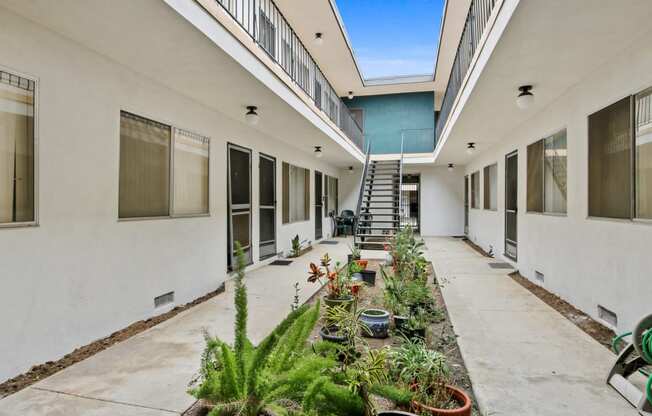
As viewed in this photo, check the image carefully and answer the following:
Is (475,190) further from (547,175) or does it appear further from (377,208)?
(547,175)

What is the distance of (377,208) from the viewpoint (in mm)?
8234

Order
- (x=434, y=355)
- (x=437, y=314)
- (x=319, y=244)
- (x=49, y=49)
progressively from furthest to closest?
1. (x=319, y=244)
2. (x=437, y=314)
3. (x=49, y=49)
4. (x=434, y=355)

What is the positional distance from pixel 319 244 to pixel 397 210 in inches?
124

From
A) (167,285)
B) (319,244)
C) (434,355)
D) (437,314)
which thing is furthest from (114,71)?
(319,244)

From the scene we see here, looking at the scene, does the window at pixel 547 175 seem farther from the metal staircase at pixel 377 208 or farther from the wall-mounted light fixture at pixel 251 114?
the wall-mounted light fixture at pixel 251 114

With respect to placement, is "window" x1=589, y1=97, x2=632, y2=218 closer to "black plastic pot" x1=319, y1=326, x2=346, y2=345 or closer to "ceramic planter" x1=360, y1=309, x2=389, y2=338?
"ceramic planter" x1=360, y1=309, x2=389, y2=338

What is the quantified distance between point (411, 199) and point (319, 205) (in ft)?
13.6

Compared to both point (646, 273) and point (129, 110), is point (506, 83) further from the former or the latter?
point (129, 110)

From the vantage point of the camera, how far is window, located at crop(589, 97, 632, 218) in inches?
136

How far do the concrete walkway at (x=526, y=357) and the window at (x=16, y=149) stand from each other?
11.7 ft

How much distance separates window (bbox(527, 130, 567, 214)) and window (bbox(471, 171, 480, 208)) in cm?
444

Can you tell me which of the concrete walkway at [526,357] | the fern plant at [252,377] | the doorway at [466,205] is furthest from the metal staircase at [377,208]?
the fern plant at [252,377]

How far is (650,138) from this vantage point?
10.3 ft

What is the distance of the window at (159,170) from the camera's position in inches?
149
